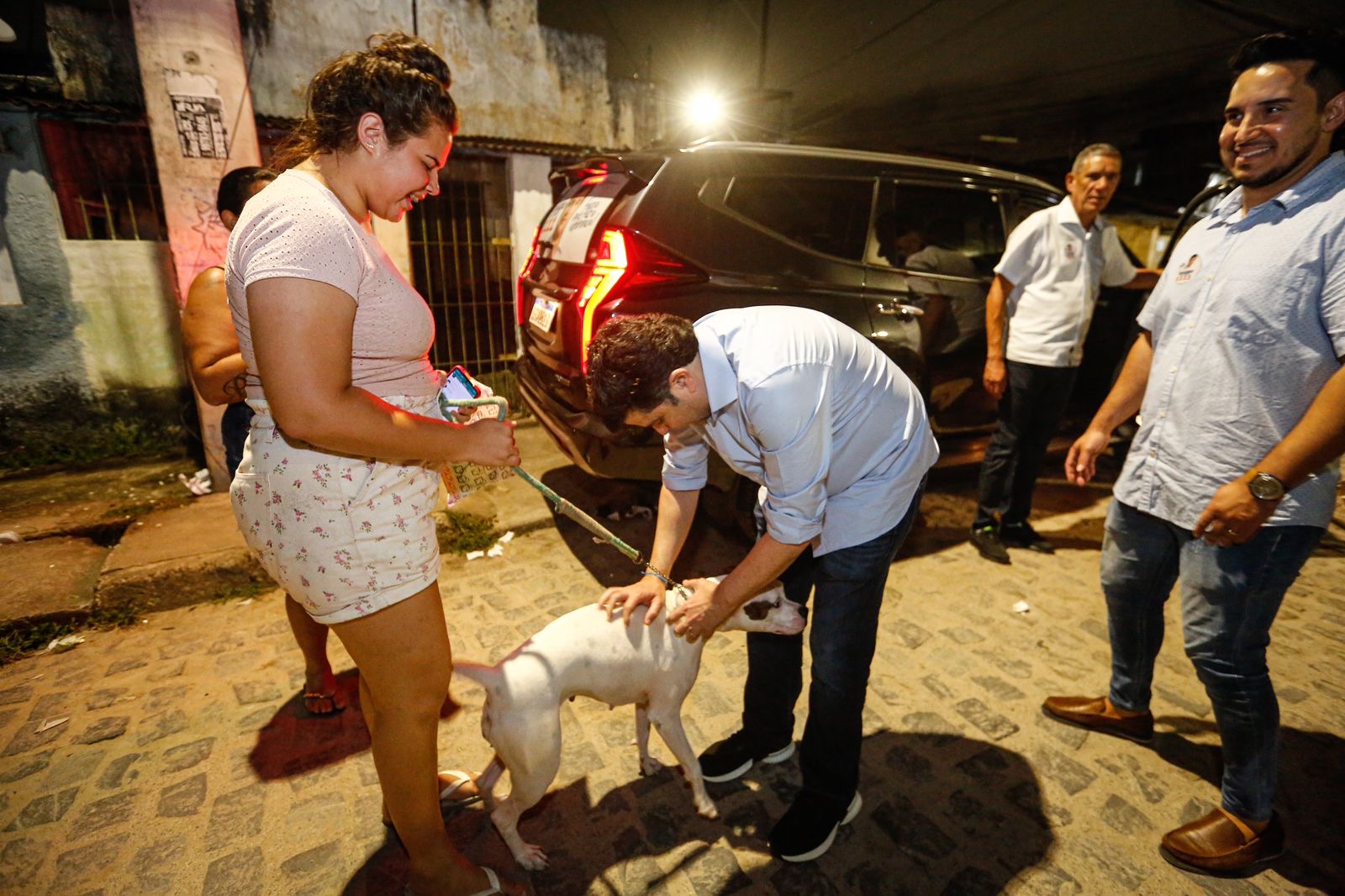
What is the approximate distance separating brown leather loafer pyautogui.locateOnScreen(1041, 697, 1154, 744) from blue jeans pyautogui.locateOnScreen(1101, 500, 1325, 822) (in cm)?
46

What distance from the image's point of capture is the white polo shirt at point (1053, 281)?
3.95 meters

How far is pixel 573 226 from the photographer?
3.69 m

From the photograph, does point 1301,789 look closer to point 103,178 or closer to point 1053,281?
point 1053,281

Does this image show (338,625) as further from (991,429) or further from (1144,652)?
(991,429)

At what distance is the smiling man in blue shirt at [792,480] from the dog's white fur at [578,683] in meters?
0.10

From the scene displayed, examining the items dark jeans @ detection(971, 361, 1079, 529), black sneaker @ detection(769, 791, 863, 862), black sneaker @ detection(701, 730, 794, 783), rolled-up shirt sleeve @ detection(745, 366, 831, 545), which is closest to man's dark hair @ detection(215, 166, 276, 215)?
rolled-up shirt sleeve @ detection(745, 366, 831, 545)

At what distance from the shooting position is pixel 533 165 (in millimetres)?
7941

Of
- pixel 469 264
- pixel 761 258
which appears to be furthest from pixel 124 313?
pixel 761 258

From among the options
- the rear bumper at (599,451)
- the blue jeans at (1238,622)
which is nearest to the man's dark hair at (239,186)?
the rear bumper at (599,451)

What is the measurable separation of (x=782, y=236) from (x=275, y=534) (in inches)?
121

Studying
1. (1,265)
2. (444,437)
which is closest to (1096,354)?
(444,437)

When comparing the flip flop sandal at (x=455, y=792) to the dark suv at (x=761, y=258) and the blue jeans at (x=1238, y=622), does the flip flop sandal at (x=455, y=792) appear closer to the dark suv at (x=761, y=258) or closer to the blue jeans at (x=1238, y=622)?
the dark suv at (x=761, y=258)

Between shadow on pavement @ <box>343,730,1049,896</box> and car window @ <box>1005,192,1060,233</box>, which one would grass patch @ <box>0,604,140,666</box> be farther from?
car window @ <box>1005,192,1060,233</box>

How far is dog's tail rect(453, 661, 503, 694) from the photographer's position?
181 cm
